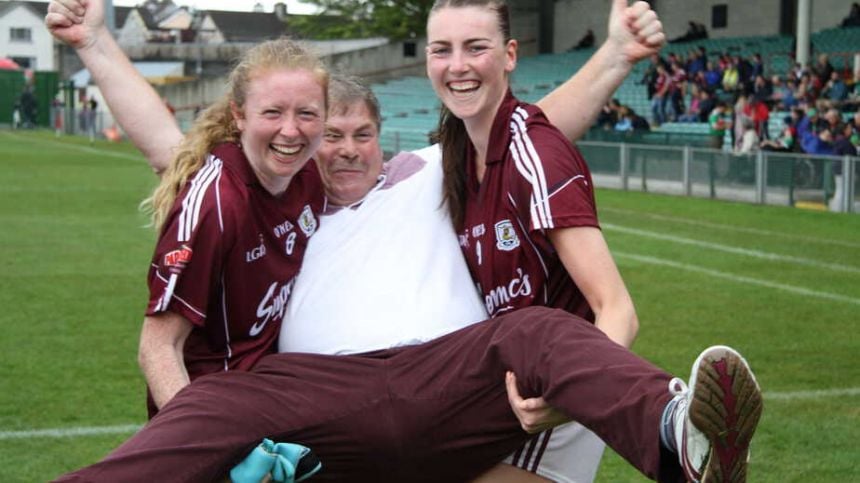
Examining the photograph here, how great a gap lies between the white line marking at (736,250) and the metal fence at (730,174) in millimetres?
3079

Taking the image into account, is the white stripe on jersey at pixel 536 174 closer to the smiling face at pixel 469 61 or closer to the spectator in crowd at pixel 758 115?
the smiling face at pixel 469 61

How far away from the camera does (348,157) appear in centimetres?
460

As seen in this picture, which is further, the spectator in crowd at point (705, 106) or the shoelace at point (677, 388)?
the spectator in crowd at point (705, 106)

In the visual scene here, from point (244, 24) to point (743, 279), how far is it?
101701 mm

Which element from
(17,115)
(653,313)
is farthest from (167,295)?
(17,115)

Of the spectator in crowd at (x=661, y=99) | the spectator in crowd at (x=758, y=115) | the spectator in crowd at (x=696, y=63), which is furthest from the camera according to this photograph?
the spectator in crowd at (x=696, y=63)

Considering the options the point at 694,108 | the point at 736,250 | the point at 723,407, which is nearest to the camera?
the point at 723,407

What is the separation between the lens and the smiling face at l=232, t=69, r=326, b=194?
419 centimetres

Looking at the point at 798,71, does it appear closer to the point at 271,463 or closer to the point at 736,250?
the point at 736,250

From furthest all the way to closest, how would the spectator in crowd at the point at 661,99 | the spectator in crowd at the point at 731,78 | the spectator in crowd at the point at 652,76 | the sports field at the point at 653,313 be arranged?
the spectator in crowd at the point at 652,76 → the spectator in crowd at the point at 661,99 → the spectator in crowd at the point at 731,78 → the sports field at the point at 653,313

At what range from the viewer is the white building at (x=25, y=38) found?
10206 centimetres

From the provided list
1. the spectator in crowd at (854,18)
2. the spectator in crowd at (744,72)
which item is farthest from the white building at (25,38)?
the spectator in crowd at (744,72)

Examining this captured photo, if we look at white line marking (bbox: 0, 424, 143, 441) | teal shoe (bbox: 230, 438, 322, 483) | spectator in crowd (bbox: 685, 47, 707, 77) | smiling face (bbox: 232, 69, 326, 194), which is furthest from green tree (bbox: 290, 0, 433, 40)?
teal shoe (bbox: 230, 438, 322, 483)

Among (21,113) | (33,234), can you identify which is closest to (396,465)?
(33,234)
